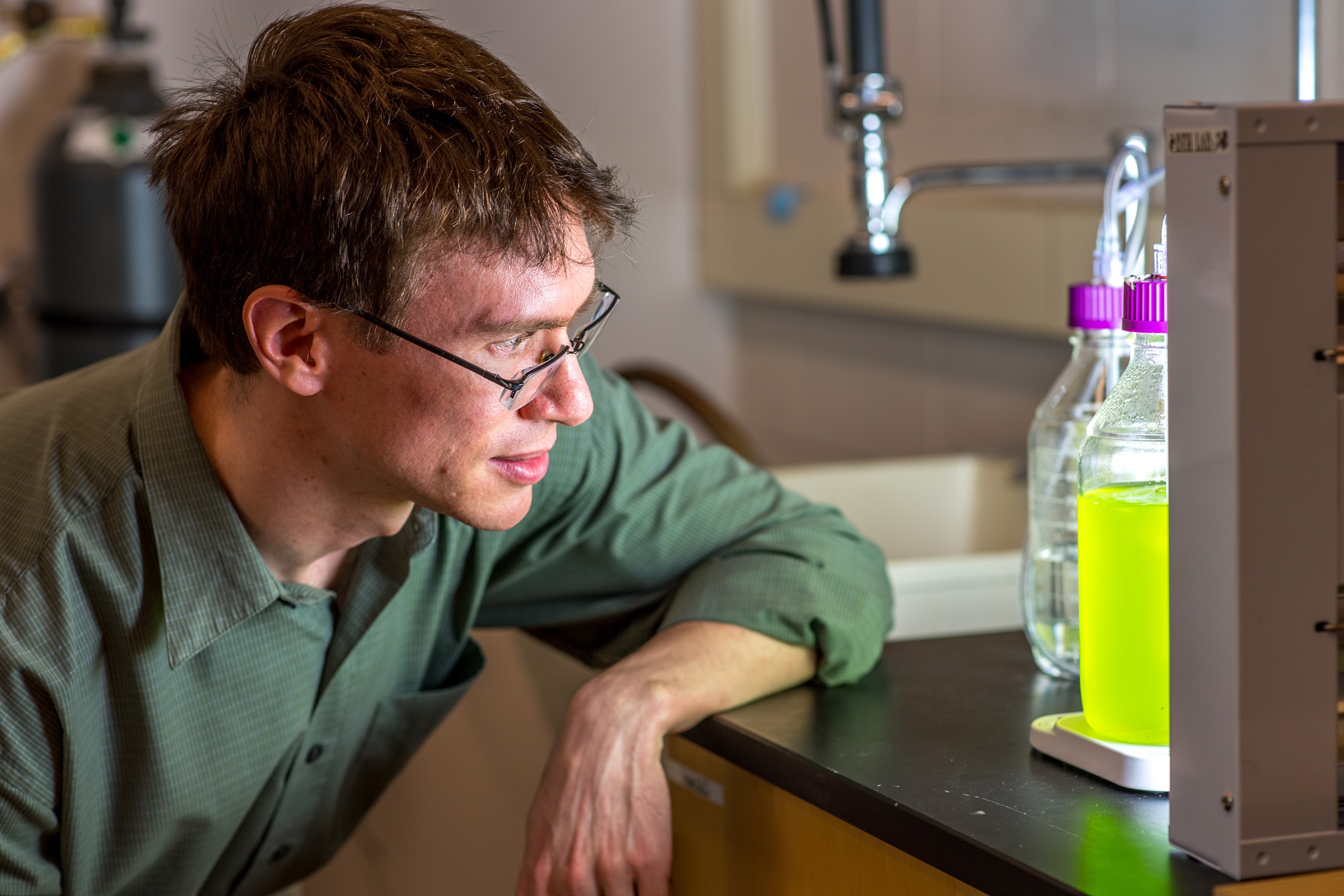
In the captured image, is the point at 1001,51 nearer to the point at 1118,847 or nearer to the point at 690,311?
the point at 690,311

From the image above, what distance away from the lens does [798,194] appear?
2.77 metres

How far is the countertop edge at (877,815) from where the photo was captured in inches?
29.2

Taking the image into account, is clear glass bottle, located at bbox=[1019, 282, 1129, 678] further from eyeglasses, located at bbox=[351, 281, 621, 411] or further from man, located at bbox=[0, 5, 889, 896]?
eyeglasses, located at bbox=[351, 281, 621, 411]

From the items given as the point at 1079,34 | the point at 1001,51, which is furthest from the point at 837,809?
the point at 1001,51

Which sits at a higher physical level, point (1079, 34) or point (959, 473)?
point (1079, 34)

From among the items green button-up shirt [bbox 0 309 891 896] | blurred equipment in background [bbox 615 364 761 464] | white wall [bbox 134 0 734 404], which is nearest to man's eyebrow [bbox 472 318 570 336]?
green button-up shirt [bbox 0 309 891 896]

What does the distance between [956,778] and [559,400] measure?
1.00ft

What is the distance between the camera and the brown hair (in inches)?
35.3

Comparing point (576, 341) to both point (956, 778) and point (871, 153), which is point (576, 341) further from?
point (871, 153)

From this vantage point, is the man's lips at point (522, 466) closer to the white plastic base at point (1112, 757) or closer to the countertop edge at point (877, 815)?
the countertop edge at point (877, 815)

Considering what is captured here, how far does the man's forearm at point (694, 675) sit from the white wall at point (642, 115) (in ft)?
6.77

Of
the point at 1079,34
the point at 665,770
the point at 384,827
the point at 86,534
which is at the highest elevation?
the point at 1079,34

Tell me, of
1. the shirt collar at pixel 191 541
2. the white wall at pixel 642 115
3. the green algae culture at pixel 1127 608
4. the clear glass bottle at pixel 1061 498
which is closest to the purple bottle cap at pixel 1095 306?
the clear glass bottle at pixel 1061 498

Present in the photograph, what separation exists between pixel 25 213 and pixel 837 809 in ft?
8.53
